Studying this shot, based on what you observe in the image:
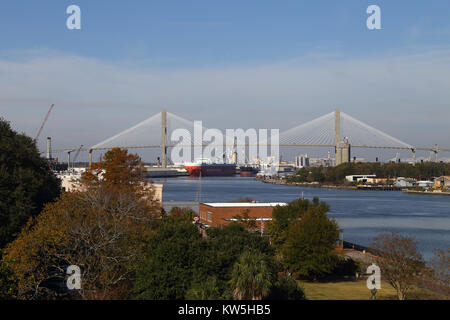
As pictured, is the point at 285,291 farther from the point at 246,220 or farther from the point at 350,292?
the point at 246,220

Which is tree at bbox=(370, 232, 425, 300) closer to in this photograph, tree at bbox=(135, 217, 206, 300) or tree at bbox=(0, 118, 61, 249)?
tree at bbox=(135, 217, 206, 300)

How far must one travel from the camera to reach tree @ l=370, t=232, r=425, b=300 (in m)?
9.88

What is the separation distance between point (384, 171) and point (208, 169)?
27952mm

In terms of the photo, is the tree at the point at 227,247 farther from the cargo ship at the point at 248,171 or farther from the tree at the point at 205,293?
the cargo ship at the point at 248,171

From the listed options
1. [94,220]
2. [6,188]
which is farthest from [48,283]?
[6,188]

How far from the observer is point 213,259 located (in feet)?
25.4

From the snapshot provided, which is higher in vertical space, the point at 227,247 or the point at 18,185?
the point at 18,185

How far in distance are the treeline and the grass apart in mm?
50394

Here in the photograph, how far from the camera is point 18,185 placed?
1009cm

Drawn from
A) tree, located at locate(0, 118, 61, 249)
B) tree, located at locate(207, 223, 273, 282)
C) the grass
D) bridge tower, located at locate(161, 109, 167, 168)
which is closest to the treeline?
bridge tower, located at locate(161, 109, 167, 168)

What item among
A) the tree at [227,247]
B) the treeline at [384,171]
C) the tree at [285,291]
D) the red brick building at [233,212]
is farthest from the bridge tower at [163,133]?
the tree at [285,291]

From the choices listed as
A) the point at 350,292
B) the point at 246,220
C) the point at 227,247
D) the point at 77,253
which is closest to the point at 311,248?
the point at 350,292
